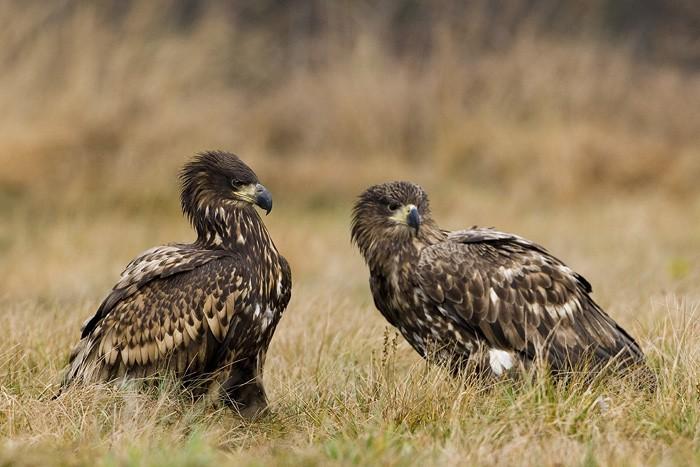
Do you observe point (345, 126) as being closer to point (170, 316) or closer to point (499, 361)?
point (499, 361)

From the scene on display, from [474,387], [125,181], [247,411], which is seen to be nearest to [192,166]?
[247,411]

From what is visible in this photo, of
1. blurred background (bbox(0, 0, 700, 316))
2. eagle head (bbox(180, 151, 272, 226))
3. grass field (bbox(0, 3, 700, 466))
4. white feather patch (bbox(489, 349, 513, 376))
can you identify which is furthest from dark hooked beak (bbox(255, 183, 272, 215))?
blurred background (bbox(0, 0, 700, 316))

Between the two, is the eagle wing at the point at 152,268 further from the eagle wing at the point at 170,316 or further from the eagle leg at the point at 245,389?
the eagle leg at the point at 245,389

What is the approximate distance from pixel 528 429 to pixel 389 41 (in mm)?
11330

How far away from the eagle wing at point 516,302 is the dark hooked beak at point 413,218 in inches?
5.3

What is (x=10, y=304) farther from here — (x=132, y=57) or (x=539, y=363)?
(x=132, y=57)

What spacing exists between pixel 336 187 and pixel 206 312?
8.23 m

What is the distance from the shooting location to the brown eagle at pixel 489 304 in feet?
17.5

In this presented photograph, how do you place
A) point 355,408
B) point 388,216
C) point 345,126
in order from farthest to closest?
point 345,126 < point 388,216 < point 355,408

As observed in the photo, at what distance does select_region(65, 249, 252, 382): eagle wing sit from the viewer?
16.3 feet

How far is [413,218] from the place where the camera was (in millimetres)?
5535

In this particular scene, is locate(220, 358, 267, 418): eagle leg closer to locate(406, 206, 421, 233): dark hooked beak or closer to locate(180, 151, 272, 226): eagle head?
locate(180, 151, 272, 226): eagle head

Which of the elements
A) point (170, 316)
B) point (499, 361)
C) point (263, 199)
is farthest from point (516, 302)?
point (170, 316)

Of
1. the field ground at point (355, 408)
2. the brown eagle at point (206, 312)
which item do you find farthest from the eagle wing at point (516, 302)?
the brown eagle at point (206, 312)
